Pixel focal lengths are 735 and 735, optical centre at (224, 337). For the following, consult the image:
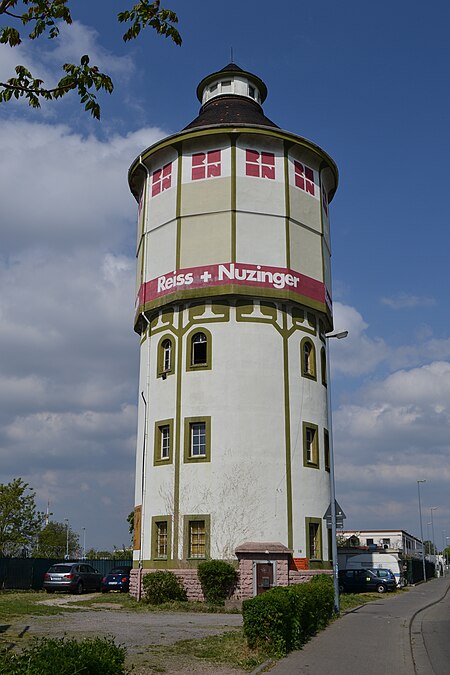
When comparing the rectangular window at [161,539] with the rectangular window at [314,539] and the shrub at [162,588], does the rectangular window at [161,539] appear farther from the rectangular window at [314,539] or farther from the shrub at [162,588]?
the rectangular window at [314,539]

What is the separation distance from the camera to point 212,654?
14.7 m

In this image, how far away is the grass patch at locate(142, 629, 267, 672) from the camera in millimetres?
13672

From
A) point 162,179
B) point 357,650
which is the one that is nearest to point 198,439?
point 162,179

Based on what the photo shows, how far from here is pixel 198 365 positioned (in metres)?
31.9

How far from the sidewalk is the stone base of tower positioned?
4.52m

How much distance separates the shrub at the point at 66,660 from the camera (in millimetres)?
7785

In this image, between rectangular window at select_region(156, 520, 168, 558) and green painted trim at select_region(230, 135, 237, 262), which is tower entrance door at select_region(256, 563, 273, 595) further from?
green painted trim at select_region(230, 135, 237, 262)

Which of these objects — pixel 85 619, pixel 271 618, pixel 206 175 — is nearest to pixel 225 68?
pixel 206 175

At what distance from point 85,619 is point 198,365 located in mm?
12668

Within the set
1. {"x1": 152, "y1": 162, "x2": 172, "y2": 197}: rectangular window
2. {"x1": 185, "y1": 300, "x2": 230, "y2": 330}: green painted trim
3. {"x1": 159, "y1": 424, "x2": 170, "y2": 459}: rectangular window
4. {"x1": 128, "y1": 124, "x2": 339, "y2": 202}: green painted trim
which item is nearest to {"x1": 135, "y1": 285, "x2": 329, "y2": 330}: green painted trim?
{"x1": 185, "y1": 300, "x2": 230, "y2": 330}: green painted trim

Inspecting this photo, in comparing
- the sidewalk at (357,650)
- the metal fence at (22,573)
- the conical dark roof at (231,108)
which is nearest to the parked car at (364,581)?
the metal fence at (22,573)

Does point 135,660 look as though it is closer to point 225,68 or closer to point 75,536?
point 225,68

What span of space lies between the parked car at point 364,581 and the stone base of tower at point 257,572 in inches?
665

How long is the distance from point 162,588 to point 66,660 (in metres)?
21.5
